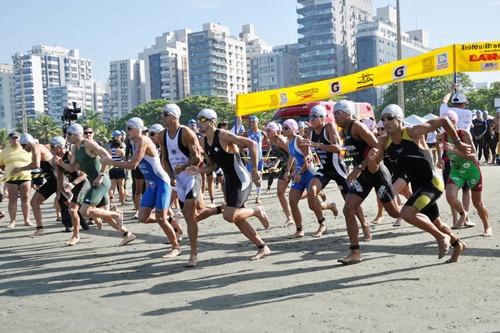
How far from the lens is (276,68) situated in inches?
7475

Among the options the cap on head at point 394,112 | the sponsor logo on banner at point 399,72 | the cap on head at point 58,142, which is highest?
the sponsor logo on banner at point 399,72

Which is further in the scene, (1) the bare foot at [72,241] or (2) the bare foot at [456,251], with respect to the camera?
(1) the bare foot at [72,241]

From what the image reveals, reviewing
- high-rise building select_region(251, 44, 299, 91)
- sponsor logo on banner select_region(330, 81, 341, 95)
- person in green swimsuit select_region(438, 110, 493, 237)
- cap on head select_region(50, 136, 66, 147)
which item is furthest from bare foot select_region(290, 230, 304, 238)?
high-rise building select_region(251, 44, 299, 91)

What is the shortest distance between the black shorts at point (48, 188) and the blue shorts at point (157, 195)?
3534 mm

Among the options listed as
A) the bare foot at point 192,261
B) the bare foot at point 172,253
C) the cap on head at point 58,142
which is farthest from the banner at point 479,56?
the bare foot at point 192,261

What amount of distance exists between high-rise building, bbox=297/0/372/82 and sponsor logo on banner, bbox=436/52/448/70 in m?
159

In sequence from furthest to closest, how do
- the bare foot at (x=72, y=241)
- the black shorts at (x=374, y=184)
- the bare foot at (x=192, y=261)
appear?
1. the bare foot at (x=72, y=241)
2. the bare foot at (x=192, y=261)
3. the black shorts at (x=374, y=184)

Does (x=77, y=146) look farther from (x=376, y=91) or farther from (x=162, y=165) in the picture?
(x=376, y=91)

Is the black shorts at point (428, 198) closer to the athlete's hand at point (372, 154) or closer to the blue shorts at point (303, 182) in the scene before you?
the athlete's hand at point (372, 154)

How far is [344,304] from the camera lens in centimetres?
552

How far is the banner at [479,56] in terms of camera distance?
55.2 feet

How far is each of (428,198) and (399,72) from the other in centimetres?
1372

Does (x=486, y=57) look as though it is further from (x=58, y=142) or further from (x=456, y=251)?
(x=58, y=142)

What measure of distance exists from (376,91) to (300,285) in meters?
159
